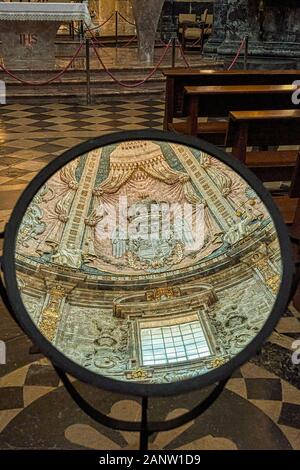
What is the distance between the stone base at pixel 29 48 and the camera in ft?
31.1

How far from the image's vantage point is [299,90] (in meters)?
4.79

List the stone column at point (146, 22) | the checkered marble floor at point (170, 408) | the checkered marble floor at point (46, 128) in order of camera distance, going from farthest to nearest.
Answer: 1. the stone column at point (146, 22)
2. the checkered marble floor at point (46, 128)
3. the checkered marble floor at point (170, 408)

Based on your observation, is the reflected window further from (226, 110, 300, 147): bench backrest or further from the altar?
the altar

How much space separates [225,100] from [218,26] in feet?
25.2

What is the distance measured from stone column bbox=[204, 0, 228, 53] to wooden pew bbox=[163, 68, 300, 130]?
20.1 ft

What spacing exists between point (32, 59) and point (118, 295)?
8829 mm

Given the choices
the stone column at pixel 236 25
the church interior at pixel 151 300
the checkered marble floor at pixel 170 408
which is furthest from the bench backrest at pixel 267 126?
the stone column at pixel 236 25

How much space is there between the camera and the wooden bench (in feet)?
12.7

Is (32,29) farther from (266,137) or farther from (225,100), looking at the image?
(266,137)

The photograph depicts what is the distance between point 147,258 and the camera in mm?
1824

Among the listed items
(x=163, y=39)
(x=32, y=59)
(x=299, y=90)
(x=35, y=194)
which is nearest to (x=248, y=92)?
(x=299, y=90)

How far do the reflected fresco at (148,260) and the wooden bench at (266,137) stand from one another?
6.96 feet

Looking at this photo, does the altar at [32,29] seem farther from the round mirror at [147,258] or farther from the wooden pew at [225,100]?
the round mirror at [147,258]

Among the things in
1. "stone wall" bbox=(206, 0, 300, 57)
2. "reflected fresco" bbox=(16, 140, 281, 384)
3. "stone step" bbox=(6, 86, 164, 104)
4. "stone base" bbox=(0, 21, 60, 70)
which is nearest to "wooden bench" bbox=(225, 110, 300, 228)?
"reflected fresco" bbox=(16, 140, 281, 384)
